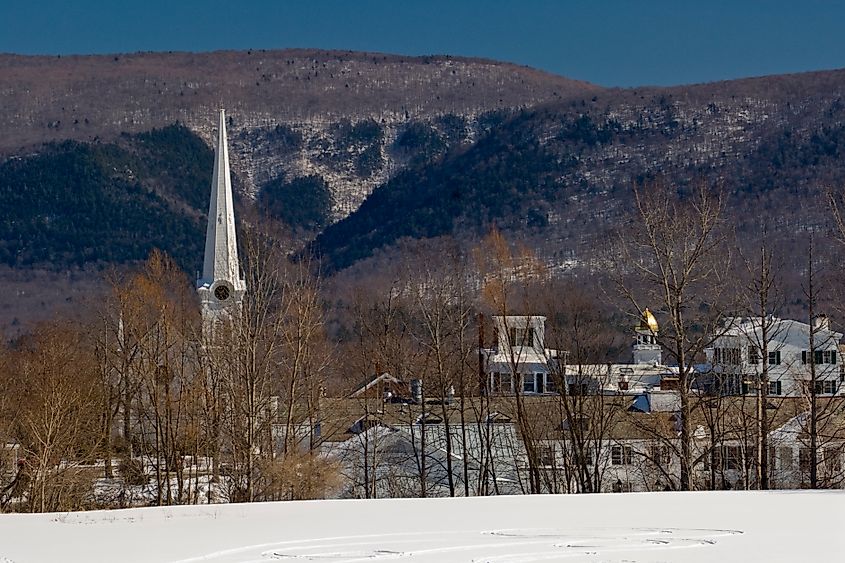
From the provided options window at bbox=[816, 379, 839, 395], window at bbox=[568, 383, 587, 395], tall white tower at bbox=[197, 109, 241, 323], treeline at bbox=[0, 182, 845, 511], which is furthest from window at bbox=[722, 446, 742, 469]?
tall white tower at bbox=[197, 109, 241, 323]

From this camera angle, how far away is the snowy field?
1670 centimetres

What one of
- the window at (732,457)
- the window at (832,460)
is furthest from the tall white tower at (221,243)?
the window at (832,460)

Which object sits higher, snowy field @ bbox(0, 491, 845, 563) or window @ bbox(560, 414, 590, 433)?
window @ bbox(560, 414, 590, 433)

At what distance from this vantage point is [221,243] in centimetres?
7206

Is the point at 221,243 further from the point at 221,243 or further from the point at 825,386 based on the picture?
the point at 825,386

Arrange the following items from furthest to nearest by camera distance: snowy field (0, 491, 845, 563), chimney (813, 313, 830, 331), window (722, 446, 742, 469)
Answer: window (722, 446, 742, 469), chimney (813, 313, 830, 331), snowy field (0, 491, 845, 563)

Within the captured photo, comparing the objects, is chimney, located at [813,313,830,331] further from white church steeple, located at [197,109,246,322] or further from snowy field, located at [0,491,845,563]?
white church steeple, located at [197,109,246,322]

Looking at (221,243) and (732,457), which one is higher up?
(221,243)

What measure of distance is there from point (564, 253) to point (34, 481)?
474ft

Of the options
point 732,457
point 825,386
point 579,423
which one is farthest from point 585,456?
point 825,386

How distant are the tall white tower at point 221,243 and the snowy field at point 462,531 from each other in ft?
159

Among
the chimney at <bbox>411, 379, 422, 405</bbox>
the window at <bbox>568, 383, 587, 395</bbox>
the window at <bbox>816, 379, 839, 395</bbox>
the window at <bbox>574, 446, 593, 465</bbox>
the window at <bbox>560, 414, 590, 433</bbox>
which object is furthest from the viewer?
the chimney at <bbox>411, 379, 422, 405</bbox>

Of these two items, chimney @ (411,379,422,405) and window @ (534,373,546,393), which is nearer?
chimney @ (411,379,422,405)

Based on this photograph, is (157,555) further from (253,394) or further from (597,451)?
(597,451)
